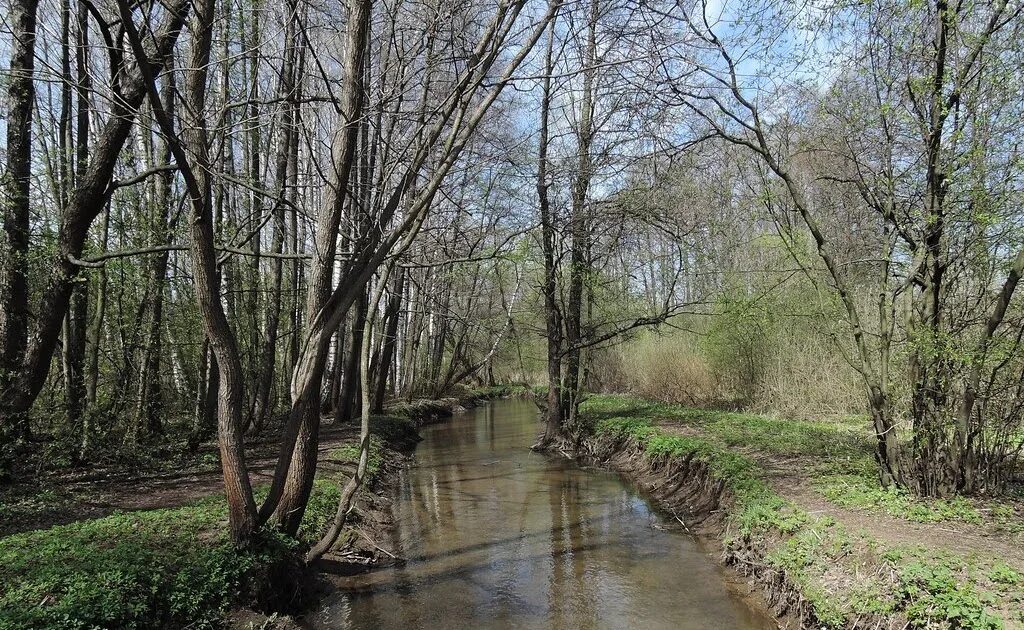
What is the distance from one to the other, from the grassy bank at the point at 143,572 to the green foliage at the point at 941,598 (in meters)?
4.93

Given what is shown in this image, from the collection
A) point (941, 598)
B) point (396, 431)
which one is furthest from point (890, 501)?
point (396, 431)

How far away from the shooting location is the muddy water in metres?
5.34

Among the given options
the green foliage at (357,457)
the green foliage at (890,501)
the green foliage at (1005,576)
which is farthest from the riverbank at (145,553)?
the green foliage at (1005,576)

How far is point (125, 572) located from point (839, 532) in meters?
5.86

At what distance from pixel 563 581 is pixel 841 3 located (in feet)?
22.6

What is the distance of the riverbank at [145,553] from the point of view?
385 cm

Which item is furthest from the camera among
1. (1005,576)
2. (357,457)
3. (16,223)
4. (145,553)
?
(357,457)

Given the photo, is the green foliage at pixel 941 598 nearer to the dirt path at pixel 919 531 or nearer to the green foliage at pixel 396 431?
the dirt path at pixel 919 531

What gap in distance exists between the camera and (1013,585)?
12.7ft

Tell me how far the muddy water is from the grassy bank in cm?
79

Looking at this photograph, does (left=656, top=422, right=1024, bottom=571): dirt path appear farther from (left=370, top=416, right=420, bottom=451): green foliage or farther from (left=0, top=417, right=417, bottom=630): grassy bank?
(left=370, top=416, right=420, bottom=451): green foliage

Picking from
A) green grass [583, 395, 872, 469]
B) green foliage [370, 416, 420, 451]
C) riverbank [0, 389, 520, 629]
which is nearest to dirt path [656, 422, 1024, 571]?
green grass [583, 395, 872, 469]

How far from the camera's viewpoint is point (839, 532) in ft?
17.0

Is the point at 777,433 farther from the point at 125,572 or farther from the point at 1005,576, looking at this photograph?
the point at 125,572
